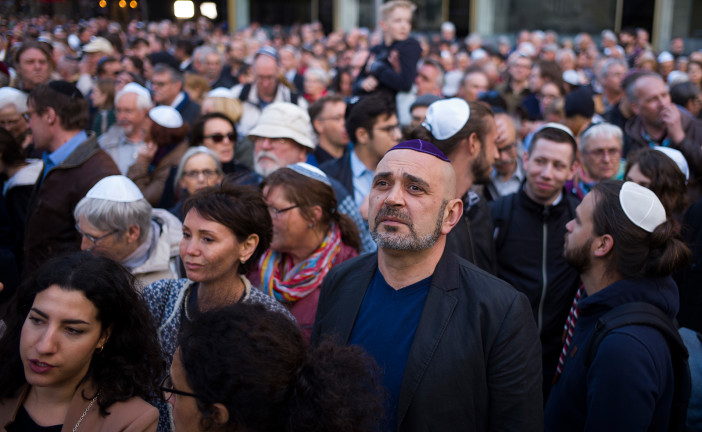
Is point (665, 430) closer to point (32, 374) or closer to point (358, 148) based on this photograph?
point (32, 374)

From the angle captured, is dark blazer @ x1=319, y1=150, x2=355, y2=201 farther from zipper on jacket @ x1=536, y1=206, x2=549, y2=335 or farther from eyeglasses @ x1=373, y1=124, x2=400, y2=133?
zipper on jacket @ x1=536, y1=206, x2=549, y2=335

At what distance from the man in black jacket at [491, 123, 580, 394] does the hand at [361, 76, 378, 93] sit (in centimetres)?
270

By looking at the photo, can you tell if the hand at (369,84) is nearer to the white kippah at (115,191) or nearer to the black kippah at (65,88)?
the black kippah at (65,88)

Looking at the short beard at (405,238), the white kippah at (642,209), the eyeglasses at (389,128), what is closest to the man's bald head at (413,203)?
the short beard at (405,238)

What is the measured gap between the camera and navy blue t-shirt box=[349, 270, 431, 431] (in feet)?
7.23

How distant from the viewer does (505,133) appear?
200 inches

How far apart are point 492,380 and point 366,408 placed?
638 millimetres

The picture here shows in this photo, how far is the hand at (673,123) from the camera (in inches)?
209

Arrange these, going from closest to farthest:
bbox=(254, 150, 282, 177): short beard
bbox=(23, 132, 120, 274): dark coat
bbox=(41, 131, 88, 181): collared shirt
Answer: bbox=(23, 132, 120, 274): dark coat < bbox=(41, 131, 88, 181): collared shirt < bbox=(254, 150, 282, 177): short beard

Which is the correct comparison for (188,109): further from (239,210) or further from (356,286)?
(356,286)

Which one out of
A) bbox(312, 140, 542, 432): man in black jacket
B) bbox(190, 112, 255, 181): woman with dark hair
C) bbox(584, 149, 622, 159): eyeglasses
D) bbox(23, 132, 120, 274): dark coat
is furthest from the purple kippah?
bbox(190, 112, 255, 181): woman with dark hair

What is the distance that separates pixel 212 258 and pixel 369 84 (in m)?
3.96

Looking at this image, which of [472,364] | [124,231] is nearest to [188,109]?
[124,231]

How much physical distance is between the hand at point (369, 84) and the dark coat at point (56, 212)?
3108 millimetres
